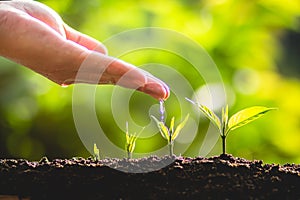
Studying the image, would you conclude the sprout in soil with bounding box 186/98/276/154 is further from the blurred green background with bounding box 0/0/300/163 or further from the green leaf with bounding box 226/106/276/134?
the blurred green background with bounding box 0/0/300/163

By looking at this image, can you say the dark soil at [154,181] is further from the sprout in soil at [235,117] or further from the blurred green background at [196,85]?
the blurred green background at [196,85]

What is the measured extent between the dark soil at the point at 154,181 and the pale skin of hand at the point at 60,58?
0.10m

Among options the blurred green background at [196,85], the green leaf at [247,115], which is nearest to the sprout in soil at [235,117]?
the green leaf at [247,115]

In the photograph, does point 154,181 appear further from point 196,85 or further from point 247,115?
point 196,85

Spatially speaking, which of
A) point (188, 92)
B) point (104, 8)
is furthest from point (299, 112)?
point (104, 8)

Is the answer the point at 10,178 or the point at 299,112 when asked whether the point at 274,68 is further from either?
the point at 10,178

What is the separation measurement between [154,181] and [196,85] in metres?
1.00

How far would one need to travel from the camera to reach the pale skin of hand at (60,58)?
0.68 m

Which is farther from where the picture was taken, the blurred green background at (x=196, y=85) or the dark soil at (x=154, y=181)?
the blurred green background at (x=196, y=85)

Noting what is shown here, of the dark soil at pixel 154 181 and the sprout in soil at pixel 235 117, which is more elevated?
the sprout in soil at pixel 235 117

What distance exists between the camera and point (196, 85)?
1659 millimetres

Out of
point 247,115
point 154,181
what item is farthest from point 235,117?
point 154,181

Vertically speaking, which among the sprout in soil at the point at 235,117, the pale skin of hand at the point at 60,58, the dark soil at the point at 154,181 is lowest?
the dark soil at the point at 154,181

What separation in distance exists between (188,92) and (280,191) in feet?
3.24
